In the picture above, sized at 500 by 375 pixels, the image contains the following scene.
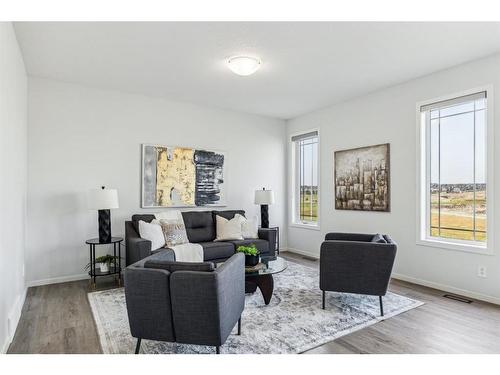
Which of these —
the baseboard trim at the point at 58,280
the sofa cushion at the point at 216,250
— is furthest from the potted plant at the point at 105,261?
the sofa cushion at the point at 216,250

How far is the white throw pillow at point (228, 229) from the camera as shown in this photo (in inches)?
189

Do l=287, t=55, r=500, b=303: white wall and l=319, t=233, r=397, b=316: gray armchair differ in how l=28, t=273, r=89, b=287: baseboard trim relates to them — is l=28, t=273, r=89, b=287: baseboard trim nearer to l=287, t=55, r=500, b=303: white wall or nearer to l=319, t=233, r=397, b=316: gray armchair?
l=319, t=233, r=397, b=316: gray armchair

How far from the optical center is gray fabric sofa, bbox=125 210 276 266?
3.91 meters

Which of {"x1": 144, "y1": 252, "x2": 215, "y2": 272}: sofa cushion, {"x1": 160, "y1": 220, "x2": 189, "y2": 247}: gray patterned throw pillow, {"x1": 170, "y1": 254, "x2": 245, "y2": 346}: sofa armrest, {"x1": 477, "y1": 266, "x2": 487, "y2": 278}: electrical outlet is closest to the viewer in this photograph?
{"x1": 170, "y1": 254, "x2": 245, "y2": 346}: sofa armrest

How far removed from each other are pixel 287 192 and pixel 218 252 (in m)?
2.49

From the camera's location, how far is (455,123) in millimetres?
3914

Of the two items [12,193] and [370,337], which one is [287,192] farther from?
[12,193]

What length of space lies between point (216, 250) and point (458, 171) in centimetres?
320

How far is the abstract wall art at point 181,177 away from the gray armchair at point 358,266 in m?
2.70

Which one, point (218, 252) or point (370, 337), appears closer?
point (370, 337)

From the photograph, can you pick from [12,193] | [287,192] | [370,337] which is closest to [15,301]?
[12,193]

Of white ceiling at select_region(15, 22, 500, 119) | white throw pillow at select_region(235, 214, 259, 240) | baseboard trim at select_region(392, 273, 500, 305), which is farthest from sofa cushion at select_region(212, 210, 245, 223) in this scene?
baseboard trim at select_region(392, 273, 500, 305)

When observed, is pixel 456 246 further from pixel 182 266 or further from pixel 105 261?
pixel 105 261

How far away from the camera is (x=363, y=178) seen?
4.89m
